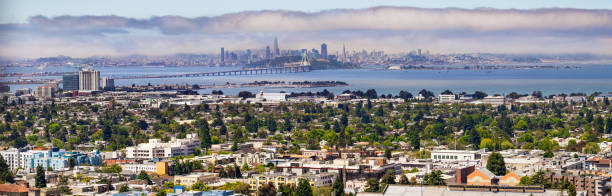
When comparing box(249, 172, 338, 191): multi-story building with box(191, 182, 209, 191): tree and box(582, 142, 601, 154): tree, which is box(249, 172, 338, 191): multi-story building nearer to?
box(191, 182, 209, 191): tree

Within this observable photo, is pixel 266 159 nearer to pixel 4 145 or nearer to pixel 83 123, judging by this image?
pixel 4 145

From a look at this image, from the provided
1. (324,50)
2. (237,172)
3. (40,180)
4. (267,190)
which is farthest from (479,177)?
(324,50)

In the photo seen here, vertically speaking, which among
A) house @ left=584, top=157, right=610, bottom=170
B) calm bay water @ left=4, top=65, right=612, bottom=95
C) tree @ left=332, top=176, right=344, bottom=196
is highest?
tree @ left=332, top=176, right=344, bottom=196

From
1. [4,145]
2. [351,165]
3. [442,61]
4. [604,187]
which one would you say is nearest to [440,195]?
[604,187]

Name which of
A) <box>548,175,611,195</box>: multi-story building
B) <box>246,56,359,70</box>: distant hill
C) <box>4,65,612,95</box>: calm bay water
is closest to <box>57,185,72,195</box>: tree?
<box>548,175,611,195</box>: multi-story building

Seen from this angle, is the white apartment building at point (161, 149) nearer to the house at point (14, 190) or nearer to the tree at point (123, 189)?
the tree at point (123, 189)

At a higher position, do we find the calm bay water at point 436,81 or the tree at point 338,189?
the tree at point 338,189

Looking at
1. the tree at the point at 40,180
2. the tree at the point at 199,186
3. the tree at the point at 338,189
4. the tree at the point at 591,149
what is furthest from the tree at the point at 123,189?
the tree at the point at 591,149
